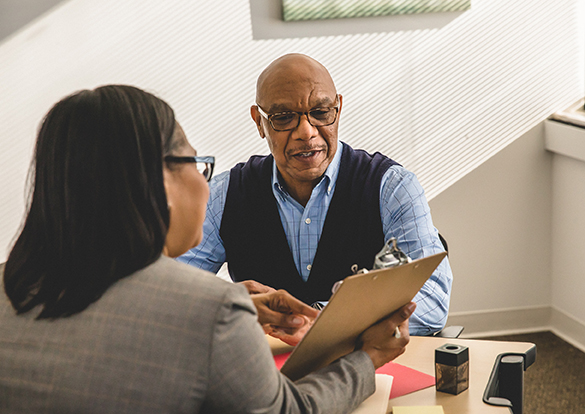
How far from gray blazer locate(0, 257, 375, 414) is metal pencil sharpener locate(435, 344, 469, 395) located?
0.49m

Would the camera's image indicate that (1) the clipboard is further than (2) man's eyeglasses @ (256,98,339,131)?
No

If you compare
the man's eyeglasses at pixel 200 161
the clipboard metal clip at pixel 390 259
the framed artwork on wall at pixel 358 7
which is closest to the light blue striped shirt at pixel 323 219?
the clipboard metal clip at pixel 390 259

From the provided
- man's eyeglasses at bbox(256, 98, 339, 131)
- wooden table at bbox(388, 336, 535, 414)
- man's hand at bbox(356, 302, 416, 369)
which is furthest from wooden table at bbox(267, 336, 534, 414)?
man's eyeglasses at bbox(256, 98, 339, 131)

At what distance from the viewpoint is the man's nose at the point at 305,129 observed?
2016 millimetres

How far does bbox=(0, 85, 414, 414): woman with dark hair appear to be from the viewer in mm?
875

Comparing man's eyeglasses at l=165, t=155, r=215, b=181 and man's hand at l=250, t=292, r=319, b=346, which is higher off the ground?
man's eyeglasses at l=165, t=155, r=215, b=181

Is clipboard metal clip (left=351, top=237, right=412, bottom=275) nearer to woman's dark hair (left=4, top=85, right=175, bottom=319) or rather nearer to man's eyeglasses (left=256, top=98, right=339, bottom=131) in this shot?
woman's dark hair (left=4, top=85, right=175, bottom=319)

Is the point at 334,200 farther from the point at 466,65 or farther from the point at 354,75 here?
the point at 466,65

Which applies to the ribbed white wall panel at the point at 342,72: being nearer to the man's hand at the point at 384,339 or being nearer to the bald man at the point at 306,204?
the bald man at the point at 306,204

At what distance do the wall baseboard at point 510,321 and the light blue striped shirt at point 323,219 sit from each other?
1753mm

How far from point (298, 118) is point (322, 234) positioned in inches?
15.4

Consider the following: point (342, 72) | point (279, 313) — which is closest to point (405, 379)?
point (279, 313)

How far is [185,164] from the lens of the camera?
3.55 feet

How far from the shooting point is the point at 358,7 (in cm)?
319
